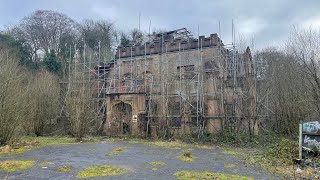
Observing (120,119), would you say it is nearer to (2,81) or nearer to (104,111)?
(104,111)

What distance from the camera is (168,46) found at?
27406 mm

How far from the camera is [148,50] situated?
93.4 feet

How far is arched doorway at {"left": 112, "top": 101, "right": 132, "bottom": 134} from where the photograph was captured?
25.6 m

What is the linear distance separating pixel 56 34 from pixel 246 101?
114 feet

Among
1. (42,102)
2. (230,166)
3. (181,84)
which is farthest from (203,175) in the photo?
(42,102)

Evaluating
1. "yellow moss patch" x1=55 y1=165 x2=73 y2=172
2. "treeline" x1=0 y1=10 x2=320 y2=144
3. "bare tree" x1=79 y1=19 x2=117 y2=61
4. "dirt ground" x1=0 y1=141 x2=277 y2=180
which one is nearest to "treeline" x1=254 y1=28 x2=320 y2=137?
"treeline" x1=0 y1=10 x2=320 y2=144

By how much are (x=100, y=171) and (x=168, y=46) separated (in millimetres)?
18317

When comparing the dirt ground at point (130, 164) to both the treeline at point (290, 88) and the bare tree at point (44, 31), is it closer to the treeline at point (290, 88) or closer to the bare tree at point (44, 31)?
the treeline at point (290, 88)

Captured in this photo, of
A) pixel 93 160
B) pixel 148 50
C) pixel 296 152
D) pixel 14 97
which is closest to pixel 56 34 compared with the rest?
pixel 148 50

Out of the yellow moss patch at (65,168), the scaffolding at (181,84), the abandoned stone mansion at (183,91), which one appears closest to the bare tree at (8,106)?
the yellow moss patch at (65,168)

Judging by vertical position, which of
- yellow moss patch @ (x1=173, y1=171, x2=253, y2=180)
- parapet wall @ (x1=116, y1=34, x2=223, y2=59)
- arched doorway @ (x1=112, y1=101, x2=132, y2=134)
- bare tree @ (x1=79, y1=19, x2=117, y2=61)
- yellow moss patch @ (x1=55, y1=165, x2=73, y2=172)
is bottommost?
yellow moss patch @ (x1=173, y1=171, x2=253, y2=180)

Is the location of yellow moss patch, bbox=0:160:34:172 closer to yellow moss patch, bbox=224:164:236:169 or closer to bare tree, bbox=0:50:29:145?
bare tree, bbox=0:50:29:145

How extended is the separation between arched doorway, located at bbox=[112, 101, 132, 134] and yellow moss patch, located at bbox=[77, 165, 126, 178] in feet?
46.3

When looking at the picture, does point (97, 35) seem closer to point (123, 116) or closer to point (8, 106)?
point (123, 116)
